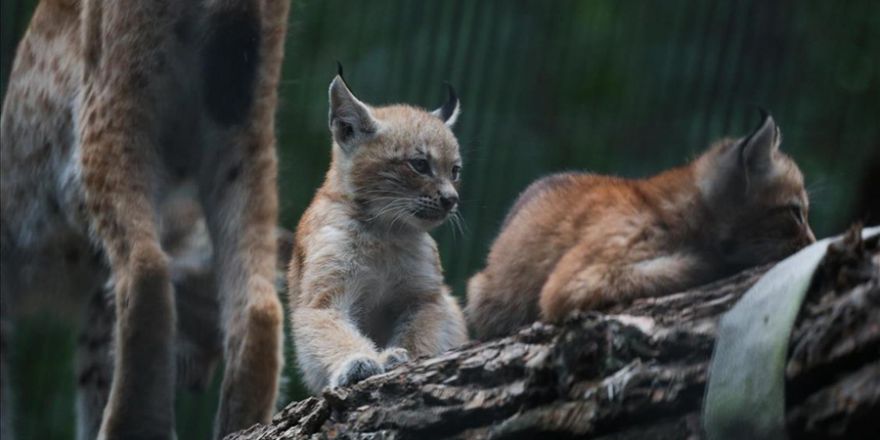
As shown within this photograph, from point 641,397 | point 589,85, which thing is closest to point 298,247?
point 641,397

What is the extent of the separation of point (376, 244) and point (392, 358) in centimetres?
60

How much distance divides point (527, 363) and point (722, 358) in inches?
25.0

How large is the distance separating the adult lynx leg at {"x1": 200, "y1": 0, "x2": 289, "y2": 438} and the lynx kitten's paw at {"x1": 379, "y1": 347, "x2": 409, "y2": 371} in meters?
0.94

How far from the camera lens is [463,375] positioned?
134 inches

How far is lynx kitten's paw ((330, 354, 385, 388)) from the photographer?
150 inches

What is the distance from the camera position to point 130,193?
4.96m

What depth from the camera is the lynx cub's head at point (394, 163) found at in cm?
→ 443

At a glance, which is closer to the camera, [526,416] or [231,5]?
[526,416]

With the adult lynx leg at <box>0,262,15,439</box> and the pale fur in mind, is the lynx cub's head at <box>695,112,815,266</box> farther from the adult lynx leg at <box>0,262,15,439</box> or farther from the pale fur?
the adult lynx leg at <box>0,262,15,439</box>

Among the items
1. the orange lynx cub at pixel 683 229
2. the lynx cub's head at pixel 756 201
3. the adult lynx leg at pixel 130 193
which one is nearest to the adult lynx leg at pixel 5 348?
the adult lynx leg at pixel 130 193

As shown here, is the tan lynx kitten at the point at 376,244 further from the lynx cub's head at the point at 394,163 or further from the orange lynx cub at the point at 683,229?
the orange lynx cub at the point at 683,229

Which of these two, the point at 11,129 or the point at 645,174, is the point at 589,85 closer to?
the point at 645,174

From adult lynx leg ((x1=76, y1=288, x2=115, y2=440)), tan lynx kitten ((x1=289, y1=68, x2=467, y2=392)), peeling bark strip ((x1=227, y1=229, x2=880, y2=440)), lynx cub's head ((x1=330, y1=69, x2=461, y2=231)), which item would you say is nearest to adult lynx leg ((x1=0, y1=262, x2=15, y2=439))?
adult lynx leg ((x1=76, y1=288, x2=115, y2=440))

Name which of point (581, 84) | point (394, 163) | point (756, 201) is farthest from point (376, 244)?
point (581, 84)
